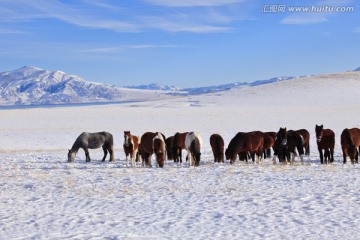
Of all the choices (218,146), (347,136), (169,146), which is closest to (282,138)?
(218,146)

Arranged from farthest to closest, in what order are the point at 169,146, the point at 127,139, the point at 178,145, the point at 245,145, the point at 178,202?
the point at 169,146 → the point at 178,145 → the point at 245,145 → the point at 127,139 → the point at 178,202

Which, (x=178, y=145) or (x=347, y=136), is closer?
(x=347, y=136)

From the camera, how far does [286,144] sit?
17.4m

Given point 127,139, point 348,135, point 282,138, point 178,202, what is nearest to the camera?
point 178,202

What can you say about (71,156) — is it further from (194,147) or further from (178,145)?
(194,147)

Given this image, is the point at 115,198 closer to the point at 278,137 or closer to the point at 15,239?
the point at 15,239

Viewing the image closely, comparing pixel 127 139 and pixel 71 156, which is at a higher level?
pixel 127 139

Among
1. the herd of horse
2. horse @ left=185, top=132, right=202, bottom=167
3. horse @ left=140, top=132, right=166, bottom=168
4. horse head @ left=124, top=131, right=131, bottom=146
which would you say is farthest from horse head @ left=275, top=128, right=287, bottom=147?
horse head @ left=124, top=131, right=131, bottom=146

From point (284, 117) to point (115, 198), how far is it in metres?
40.6

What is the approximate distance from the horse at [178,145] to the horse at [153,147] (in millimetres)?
1705

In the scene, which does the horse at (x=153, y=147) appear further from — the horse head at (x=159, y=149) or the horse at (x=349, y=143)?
the horse at (x=349, y=143)

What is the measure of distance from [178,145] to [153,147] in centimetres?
223

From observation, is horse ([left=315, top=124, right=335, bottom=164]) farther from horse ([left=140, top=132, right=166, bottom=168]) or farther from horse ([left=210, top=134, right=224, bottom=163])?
horse ([left=140, top=132, right=166, bottom=168])

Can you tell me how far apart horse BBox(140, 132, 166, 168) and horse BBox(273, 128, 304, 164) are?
165 inches
